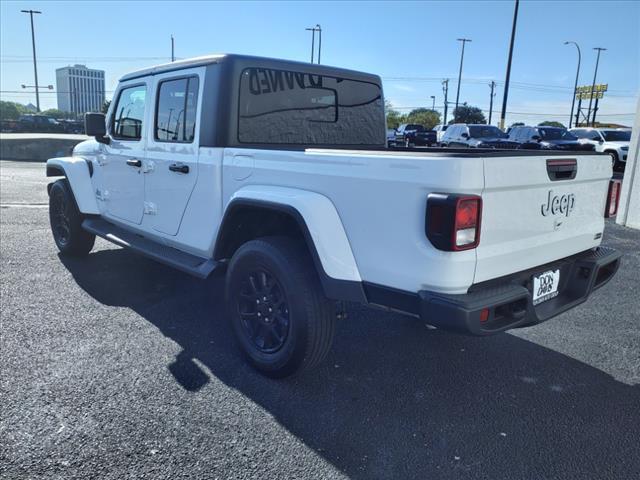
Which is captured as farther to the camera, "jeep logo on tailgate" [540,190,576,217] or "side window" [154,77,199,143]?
"side window" [154,77,199,143]

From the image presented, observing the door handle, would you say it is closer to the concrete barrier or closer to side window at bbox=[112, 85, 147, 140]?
side window at bbox=[112, 85, 147, 140]

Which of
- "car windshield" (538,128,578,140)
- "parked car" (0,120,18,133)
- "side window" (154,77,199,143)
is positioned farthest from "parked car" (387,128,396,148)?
"parked car" (0,120,18,133)

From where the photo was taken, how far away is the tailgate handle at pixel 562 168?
9.10 feet

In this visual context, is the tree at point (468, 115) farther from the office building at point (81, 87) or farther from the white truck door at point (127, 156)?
the white truck door at point (127, 156)

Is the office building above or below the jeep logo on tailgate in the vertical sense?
above

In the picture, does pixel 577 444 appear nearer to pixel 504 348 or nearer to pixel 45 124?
pixel 504 348

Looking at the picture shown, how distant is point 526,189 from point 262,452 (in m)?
1.87

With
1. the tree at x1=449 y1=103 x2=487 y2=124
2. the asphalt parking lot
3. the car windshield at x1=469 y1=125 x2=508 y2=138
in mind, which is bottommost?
the asphalt parking lot

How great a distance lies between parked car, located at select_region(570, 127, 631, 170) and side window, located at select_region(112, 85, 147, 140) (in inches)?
813

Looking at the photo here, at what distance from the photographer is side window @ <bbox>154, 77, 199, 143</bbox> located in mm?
3812

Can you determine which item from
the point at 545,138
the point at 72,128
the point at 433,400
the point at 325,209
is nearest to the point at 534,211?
the point at 325,209

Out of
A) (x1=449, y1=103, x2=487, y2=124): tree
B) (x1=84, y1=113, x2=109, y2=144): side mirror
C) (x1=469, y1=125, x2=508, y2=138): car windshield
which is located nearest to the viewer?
(x1=84, y1=113, x2=109, y2=144): side mirror

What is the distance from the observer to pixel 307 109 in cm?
414

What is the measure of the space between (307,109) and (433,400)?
2.40 meters
